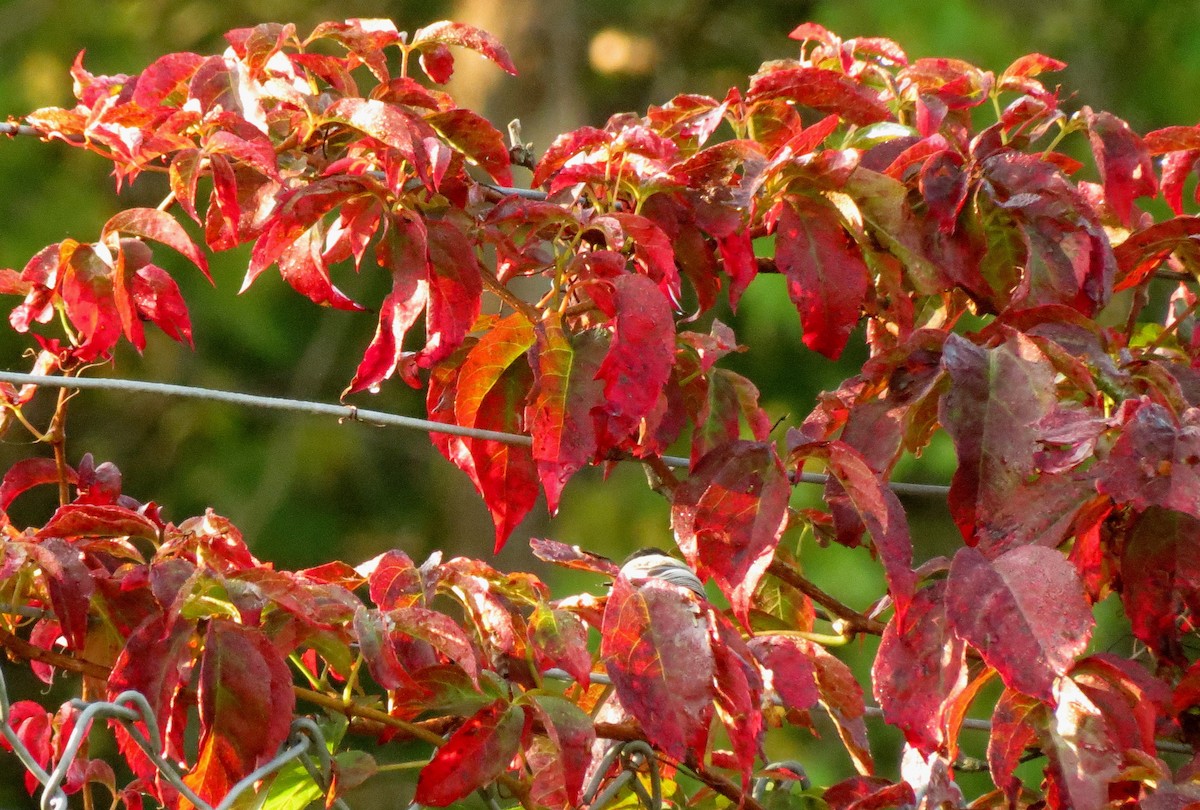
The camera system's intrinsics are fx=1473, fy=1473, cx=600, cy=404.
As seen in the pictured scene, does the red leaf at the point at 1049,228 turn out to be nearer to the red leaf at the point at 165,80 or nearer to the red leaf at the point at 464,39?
the red leaf at the point at 464,39

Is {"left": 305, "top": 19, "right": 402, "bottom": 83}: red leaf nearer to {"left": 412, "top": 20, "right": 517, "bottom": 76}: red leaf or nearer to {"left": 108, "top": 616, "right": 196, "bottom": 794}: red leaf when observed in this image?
{"left": 412, "top": 20, "right": 517, "bottom": 76}: red leaf

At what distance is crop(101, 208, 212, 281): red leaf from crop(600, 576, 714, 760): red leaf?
0.99ft

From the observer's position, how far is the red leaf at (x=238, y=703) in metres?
0.69

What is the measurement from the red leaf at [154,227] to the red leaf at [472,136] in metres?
0.15

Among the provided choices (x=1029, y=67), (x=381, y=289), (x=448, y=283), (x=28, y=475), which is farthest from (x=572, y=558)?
(x=381, y=289)

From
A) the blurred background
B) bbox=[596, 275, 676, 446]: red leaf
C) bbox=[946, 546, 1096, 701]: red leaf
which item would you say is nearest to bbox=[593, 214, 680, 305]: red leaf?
bbox=[596, 275, 676, 446]: red leaf

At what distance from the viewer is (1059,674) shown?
0.66m

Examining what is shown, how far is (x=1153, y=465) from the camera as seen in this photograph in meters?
0.67

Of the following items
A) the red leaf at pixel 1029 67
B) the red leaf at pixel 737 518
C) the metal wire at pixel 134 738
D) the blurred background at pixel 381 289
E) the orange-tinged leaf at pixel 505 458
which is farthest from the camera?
the blurred background at pixel 381 289

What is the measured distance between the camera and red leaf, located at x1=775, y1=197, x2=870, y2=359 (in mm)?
836

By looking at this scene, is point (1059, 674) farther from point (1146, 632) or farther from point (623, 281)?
point (623, 281)

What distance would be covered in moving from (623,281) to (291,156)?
0.71 ft

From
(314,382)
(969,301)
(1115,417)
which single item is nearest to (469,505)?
(314,382)

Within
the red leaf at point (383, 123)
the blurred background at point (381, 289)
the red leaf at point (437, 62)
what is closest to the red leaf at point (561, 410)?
the red leaf at point (383, 123)
